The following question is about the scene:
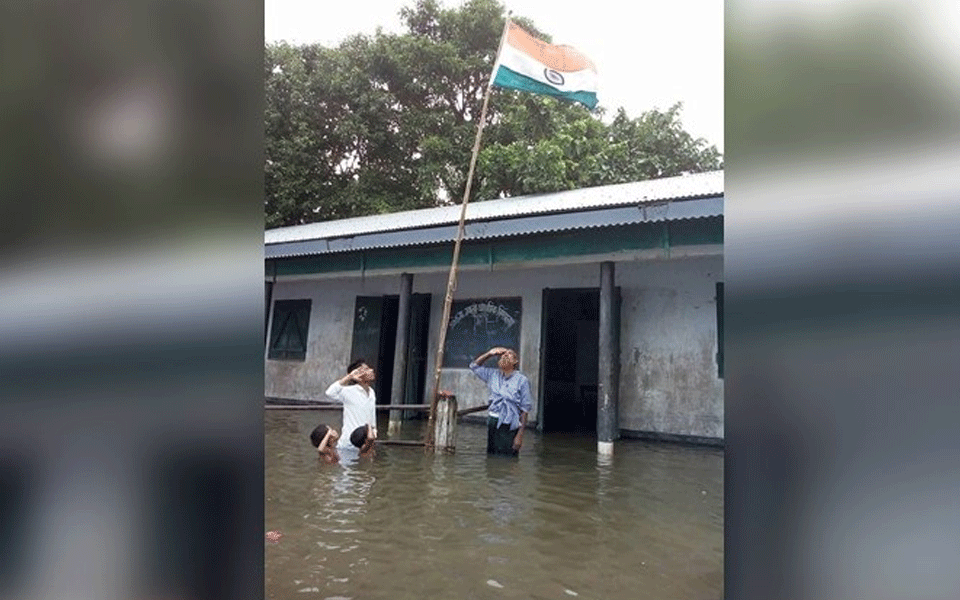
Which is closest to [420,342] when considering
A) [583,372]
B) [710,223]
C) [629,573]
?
[583,372]

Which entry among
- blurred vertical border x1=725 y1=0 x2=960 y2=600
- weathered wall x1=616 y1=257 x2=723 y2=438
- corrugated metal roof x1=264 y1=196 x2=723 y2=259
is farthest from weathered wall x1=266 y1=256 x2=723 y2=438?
blurred vertical border x1=725 y1=0 x2=960 y2=600

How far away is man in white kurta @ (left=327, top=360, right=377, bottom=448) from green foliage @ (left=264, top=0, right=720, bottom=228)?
13.3 metres

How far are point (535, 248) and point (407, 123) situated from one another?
533 inches

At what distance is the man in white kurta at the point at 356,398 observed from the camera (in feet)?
24.2

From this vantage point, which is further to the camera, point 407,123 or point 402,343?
point 407,123

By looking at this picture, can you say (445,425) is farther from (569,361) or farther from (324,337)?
(324,337)

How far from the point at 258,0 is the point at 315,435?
7066 millimetres

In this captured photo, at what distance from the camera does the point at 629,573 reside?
413cm

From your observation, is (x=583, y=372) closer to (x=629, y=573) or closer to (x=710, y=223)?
(x=710, y=223)

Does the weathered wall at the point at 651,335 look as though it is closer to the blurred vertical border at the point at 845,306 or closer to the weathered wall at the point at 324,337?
the weathered wall at the point at 324,337

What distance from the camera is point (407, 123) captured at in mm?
21641

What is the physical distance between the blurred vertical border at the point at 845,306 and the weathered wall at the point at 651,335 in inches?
329

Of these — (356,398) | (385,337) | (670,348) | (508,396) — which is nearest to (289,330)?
(385,337)

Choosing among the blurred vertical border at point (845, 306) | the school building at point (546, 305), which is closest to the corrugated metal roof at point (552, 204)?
the school building at point (546, 305)
